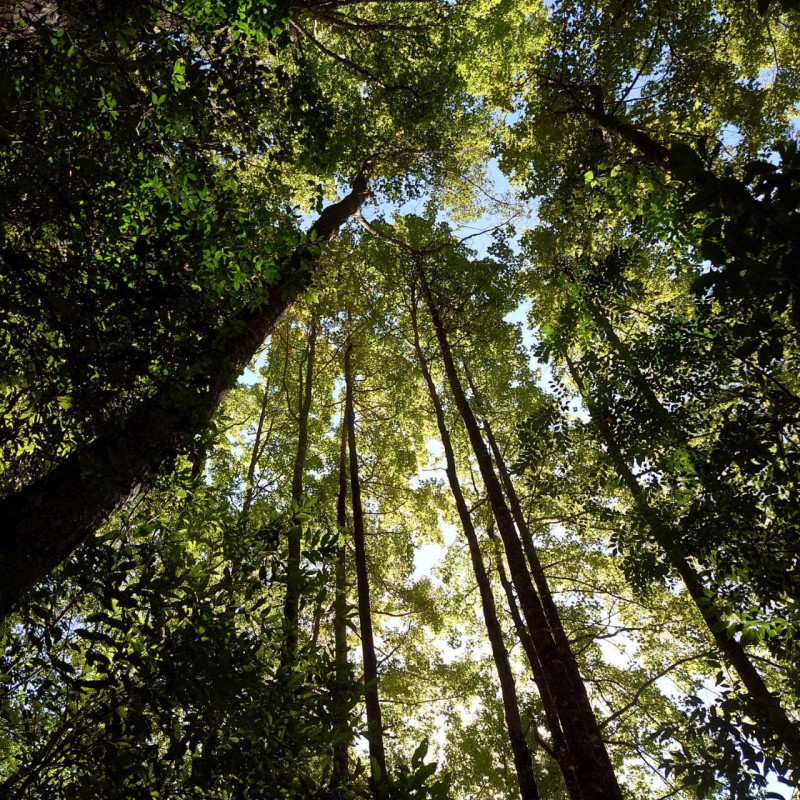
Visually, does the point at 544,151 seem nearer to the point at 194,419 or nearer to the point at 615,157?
the point at 615,157

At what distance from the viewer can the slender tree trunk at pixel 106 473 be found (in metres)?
2.77

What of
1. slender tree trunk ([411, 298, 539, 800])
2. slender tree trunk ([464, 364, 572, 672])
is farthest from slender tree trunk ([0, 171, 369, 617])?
slender tree trunk ([464, 364, 572, 672])

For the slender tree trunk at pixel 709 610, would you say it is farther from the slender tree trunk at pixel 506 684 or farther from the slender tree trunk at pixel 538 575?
the slender tree trunk at pixel 506 684

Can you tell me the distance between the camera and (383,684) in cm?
1094

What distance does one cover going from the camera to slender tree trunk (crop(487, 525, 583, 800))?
5.41m

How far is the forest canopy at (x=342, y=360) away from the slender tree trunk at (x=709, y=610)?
44 millimetres

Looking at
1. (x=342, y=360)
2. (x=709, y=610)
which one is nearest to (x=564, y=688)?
(x=709, y=610)

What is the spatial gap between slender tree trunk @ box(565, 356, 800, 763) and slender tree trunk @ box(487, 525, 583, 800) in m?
1.75

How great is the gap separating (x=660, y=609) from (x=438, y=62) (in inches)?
468

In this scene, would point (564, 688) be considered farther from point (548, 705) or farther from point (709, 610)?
point (548, 705)

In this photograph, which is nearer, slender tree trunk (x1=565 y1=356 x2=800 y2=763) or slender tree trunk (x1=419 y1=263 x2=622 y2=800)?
slender tree trunk (x1=565 y1=356 x2=800 y2=763)

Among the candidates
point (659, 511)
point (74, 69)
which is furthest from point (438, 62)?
point (659, 511)

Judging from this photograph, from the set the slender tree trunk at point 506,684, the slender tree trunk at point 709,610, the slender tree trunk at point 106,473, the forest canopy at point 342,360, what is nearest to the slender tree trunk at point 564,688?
the forest canopy at point 342,360

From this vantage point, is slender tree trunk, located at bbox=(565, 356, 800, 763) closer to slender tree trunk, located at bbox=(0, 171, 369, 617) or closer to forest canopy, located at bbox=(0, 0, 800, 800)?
forest canopy, located at bbox=(0, 0, 800, 800)
